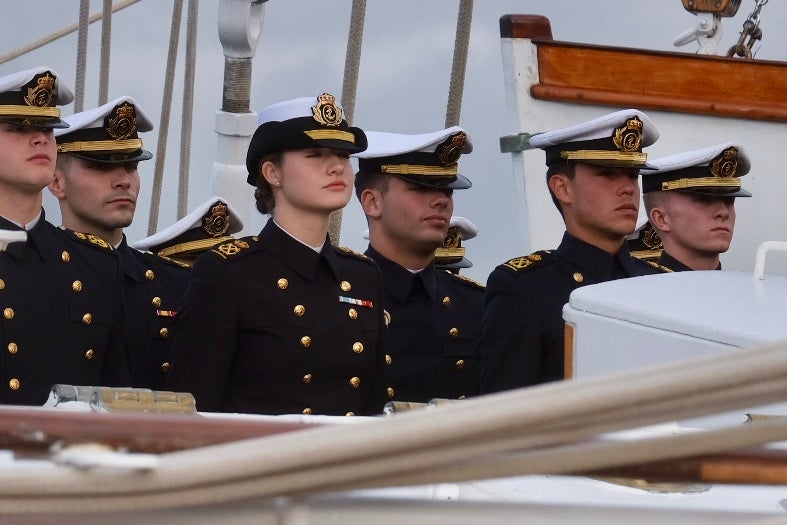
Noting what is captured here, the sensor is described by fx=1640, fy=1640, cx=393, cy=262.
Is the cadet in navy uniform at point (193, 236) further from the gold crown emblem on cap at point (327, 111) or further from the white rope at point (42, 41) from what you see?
the white rope at point (42, 41)

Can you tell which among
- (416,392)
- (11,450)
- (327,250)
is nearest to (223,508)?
(11,450)

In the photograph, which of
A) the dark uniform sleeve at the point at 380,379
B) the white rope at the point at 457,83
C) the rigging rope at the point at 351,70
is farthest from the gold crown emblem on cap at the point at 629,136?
the white rope at the point at 457,83

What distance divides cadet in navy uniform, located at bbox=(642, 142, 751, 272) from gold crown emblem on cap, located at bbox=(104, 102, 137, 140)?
6.18 feet

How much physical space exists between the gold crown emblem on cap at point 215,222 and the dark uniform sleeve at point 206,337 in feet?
6.73

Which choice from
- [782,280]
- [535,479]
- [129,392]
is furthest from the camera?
[782,280]

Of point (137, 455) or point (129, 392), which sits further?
point (129, 392)

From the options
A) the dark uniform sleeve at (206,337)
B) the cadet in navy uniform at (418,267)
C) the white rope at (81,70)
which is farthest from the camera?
the white rope at (81,70)

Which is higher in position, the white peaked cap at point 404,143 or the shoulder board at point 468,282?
the white peaked cap at point 404,143

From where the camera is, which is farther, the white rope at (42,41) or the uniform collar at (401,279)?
the white rope at (42,41)

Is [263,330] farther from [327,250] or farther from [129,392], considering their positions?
[129,392]

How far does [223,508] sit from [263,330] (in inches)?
98.1

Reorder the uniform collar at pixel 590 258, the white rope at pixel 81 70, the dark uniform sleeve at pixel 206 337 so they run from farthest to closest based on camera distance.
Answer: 1. the white rope at pixel 81 70
2. the uniform collar at pixel 590 258
3. the dark uniform sleeve at pixel 206 337

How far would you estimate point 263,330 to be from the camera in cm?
421

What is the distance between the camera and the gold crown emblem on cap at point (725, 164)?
6172mm
